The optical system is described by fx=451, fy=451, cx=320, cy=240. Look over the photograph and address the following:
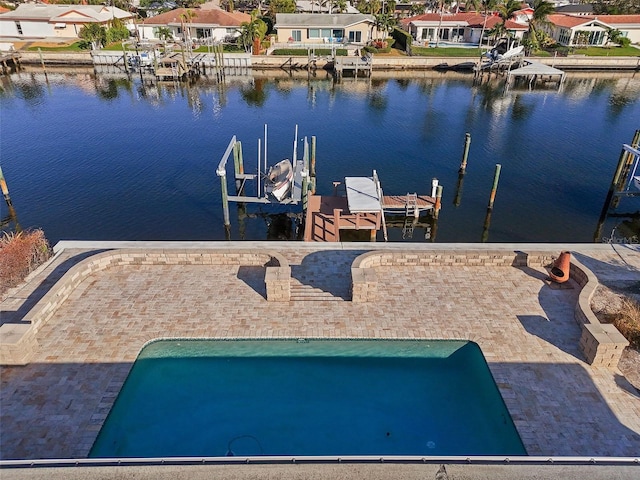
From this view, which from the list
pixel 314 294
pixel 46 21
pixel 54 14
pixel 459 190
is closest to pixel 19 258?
pixel 314 294

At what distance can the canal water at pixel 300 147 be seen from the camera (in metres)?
28.9

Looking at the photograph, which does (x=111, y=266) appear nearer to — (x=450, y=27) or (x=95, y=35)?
(x=95, y=35)

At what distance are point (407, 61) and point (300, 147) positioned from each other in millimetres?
40345

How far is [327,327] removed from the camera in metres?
16.3

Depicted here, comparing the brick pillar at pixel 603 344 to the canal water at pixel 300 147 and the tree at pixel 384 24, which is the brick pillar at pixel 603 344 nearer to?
the canal water at pixel 300 147

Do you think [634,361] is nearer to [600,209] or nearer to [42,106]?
[600,209]

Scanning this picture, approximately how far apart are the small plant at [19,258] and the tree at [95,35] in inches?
2511

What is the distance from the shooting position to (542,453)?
39.8 ft

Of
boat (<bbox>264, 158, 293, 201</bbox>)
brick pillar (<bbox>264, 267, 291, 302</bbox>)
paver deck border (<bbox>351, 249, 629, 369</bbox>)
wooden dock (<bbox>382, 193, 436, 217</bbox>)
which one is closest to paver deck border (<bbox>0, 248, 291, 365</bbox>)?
brick pillar (<bbox>264, 267, 291, 302</bbox>)

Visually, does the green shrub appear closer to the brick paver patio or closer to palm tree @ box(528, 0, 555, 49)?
palm tree @ box(528, 0, 555, 49)

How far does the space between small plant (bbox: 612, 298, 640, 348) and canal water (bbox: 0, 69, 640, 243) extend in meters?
11.0

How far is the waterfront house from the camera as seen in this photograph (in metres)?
73.7

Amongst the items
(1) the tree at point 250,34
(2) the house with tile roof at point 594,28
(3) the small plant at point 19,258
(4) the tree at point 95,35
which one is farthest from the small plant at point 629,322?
(4) the tree at point 95,35

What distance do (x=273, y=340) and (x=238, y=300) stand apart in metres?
2.57
